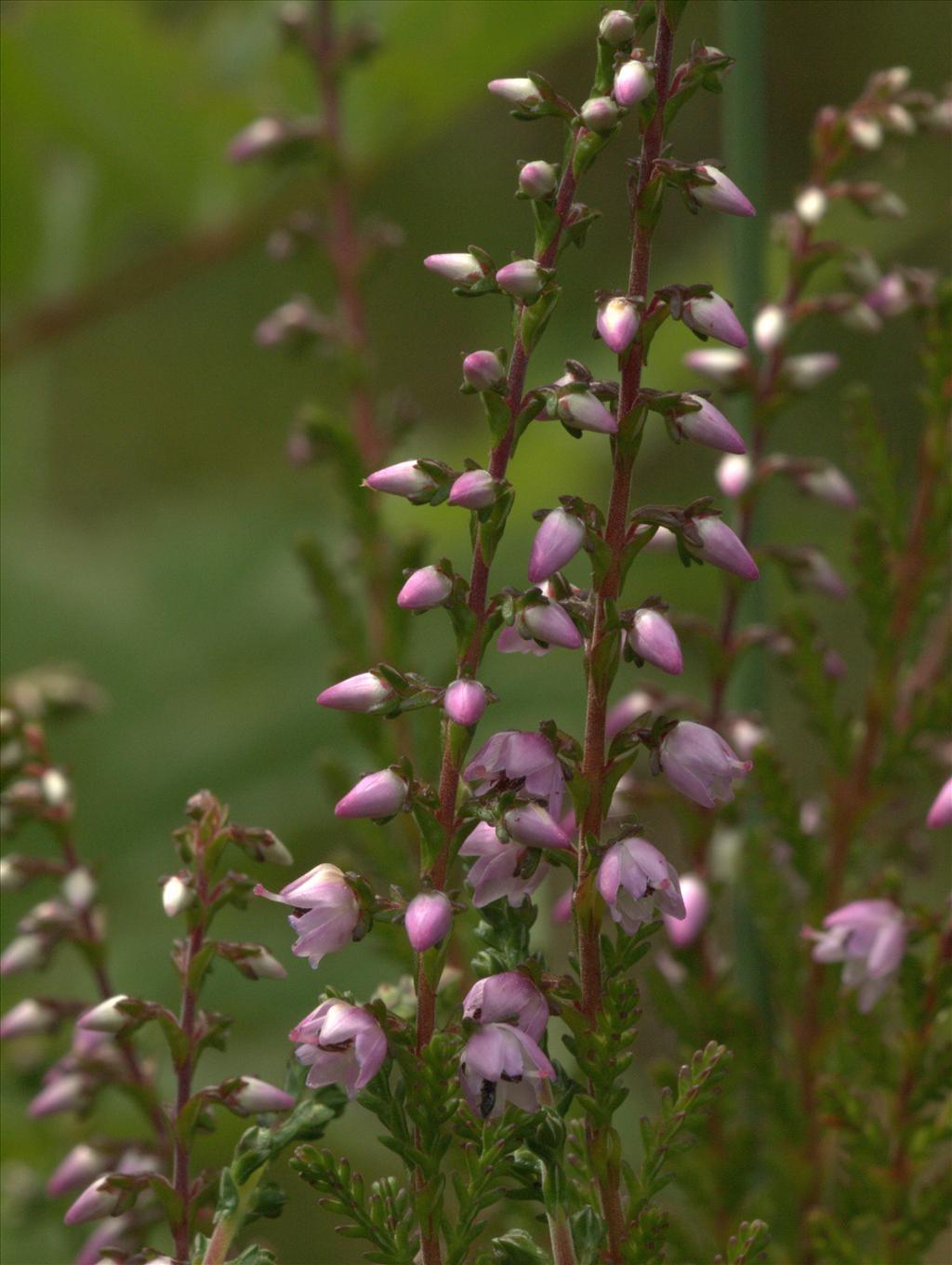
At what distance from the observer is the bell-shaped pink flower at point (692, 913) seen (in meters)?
0.52

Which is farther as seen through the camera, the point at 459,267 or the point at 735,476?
the point at 735,476

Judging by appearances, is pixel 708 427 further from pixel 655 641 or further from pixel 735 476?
pixel 735 476

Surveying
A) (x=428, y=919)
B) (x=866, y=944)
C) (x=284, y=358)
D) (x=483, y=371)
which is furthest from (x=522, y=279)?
(x=284, y=358)

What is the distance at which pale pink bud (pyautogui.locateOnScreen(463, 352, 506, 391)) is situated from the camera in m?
0.31

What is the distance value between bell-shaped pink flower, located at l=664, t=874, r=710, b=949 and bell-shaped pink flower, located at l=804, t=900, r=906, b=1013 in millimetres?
56

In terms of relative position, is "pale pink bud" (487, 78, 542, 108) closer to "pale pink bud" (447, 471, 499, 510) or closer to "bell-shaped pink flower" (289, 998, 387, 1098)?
"pale pink bud" (447, 471, 499, 510)

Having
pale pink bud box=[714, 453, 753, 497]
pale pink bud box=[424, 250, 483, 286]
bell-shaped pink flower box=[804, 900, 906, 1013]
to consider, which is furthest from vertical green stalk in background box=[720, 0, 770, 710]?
pale pink bud box=[424, 250, 483, 286]

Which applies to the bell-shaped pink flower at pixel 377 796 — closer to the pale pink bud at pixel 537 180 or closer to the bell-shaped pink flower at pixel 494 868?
the bell-shaped pink flower at pixel 494 868

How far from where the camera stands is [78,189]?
1190 mm

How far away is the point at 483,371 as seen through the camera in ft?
1.04

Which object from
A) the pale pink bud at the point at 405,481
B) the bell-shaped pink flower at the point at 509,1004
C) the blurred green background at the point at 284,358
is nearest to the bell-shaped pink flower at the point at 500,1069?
the bell-shaped pink flower at the point at 509,1004

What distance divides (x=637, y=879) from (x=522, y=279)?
12cm

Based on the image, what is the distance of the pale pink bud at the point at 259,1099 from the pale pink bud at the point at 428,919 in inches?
3.0

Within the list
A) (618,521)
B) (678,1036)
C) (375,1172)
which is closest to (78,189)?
(375,1172)
